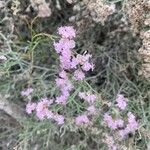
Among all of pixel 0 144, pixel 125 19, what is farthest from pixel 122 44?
pixel 0 144

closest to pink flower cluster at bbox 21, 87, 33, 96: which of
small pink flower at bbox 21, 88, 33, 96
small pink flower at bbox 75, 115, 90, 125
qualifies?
small pink flower at bbox 21, 88, 33, 96

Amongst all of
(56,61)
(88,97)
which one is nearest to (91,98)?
(88,97)

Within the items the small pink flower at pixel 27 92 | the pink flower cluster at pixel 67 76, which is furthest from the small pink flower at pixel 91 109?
the small pink flower at pixel 27 92

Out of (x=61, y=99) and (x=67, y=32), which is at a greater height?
(x=67, y=32)

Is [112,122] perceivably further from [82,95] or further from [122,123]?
[82,95]

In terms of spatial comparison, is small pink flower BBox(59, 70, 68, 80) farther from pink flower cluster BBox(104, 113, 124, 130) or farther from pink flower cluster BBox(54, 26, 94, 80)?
pink flower cluster BBox(104, 113, 124, 130)

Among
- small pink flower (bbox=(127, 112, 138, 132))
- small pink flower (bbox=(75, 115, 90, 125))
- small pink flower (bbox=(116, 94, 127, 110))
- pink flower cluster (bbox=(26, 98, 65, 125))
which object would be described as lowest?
small pink flower (bbox=(127, 112, 138, 132))

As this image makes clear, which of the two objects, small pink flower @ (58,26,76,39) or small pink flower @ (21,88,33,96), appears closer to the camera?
small pink flower @ (58,26,76,39)

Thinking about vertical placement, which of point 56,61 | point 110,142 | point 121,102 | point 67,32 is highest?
point 67,32
